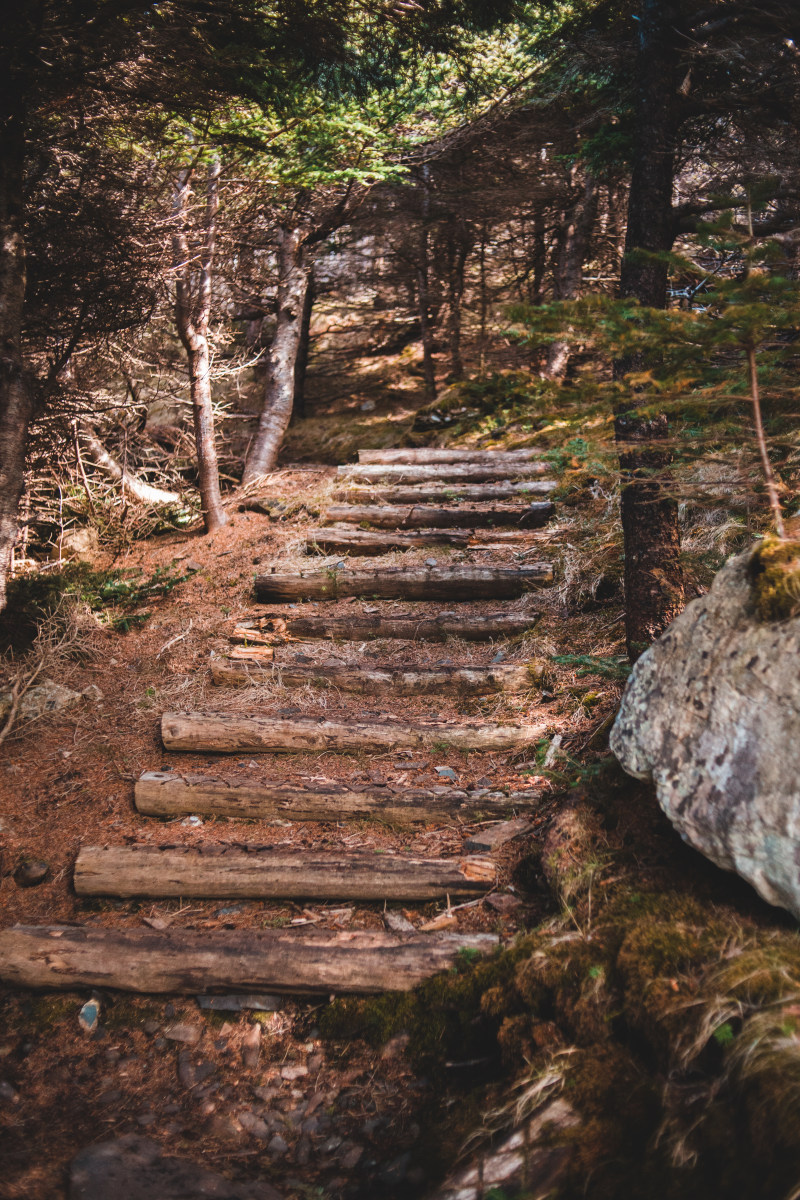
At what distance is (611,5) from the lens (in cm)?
423

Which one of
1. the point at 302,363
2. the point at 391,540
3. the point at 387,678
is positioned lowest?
the point at 387,678

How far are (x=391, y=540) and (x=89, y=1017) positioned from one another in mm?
5116

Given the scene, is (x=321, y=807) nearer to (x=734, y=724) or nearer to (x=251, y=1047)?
(x=251, y=1047)

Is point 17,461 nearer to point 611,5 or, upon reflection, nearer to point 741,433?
point 741,433

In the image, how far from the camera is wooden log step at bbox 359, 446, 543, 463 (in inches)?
347

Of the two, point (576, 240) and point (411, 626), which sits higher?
point (576, 240)

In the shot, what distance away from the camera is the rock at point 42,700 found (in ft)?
15.8

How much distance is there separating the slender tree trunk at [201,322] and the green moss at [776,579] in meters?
6.33

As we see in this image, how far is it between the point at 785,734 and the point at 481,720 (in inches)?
93.6

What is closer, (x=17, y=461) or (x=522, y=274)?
(x=17, y=461)

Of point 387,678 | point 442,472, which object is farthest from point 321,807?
point 442,472

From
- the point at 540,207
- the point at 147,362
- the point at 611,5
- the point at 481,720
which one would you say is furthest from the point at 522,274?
the point at 481,720

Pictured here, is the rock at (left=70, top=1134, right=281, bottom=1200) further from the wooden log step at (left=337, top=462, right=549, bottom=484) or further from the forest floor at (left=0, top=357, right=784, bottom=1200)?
the wooden log step at (left=337, top=462, right=549, bottom=484)

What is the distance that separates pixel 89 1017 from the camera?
9.20 ft
